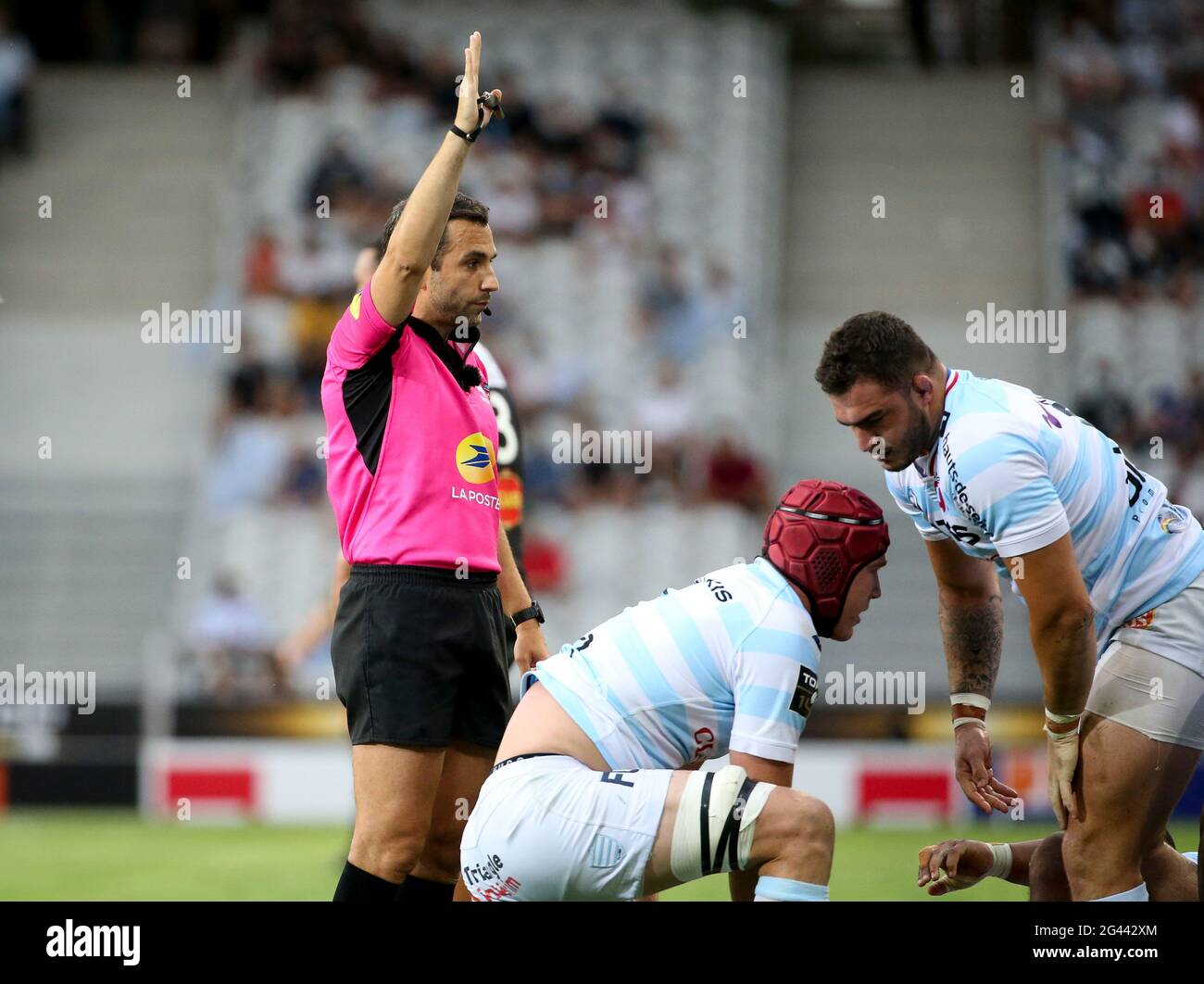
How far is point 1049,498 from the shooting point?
4.11 m

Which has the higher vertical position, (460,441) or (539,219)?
(539,219)

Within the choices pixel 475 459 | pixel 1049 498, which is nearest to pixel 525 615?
pixel 475 459

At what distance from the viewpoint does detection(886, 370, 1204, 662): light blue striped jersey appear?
4.12 metres

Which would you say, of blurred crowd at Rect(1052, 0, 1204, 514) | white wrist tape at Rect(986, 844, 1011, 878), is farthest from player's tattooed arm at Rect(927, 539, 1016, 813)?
blurred crowd at Rect(1052, 0, 1204, 514)

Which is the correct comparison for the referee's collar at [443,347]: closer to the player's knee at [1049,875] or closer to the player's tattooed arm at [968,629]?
the player's tattooed arm at [968,629]

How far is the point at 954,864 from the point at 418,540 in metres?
1.88

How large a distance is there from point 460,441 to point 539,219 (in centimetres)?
1159

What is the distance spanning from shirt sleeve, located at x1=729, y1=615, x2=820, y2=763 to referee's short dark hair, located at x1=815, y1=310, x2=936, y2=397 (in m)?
0.75

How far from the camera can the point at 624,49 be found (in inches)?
679

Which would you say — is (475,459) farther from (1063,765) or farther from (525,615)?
(1063,765)

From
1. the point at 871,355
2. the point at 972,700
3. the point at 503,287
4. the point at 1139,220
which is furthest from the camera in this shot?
the point at 1139,220

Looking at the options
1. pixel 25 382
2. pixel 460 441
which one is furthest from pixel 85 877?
pixel 25 382
